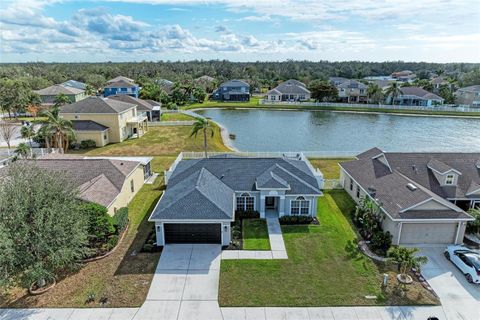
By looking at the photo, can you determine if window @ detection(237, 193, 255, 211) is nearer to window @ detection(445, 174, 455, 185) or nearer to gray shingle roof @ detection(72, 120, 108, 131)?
window @ detection(445, 174, 455, 185)

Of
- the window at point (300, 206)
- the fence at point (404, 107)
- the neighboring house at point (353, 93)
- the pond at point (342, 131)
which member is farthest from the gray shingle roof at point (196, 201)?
the neighboring house at point (353, 93)

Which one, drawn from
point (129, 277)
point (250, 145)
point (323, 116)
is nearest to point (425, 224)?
point (129, 277)

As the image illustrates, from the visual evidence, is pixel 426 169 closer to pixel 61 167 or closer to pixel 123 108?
pixel 61 167

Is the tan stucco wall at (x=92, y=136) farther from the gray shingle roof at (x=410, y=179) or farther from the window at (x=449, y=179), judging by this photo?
the window at (x=449, y=179)

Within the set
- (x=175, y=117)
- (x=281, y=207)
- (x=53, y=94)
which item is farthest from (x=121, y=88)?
(x=281, y=207)

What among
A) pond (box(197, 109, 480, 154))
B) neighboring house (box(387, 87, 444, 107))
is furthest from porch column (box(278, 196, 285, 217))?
neighboring house (box(387, 87, 444, 107))
